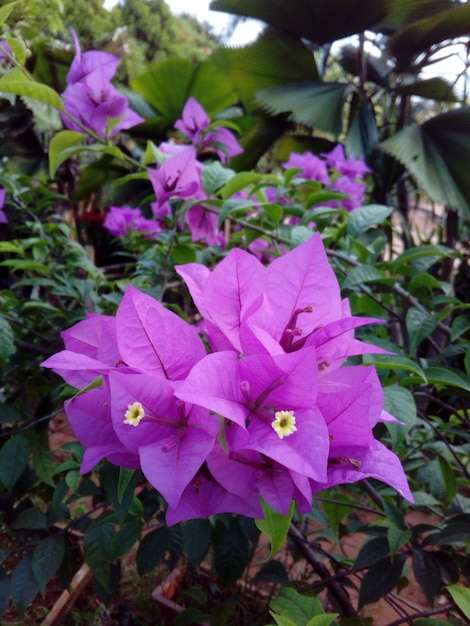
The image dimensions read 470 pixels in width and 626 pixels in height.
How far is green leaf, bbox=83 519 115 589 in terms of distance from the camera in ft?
2.07

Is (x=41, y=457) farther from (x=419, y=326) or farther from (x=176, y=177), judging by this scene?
(x=419, y=326)

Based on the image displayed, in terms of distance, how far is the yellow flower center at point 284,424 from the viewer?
31 centimetres

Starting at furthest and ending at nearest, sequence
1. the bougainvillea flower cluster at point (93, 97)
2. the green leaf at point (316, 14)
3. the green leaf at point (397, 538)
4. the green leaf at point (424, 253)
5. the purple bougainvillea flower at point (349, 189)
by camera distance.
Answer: the green leaf at point (316, 14) < the purple bougainvillea flower at point (349, 189) < the bougainvillea flower cluster at point (93, 97) < the green leaf at point (424, 253) < the green leaf at point (397, 538)

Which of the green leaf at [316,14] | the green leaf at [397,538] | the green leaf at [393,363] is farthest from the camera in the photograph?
the green leaf at [316,14]

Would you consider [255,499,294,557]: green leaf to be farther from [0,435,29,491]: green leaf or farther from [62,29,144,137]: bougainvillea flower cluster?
[62,29,144,137]: bougainvillea flower cluster

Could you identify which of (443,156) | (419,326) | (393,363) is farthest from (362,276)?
(443,156)

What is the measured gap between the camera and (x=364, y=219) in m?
0.73

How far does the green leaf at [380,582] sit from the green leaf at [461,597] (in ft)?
0.59

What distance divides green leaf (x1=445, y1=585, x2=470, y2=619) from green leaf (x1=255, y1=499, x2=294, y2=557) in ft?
0.64

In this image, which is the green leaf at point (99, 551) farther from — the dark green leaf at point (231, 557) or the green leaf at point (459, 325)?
the green leaf at point (459, 325)

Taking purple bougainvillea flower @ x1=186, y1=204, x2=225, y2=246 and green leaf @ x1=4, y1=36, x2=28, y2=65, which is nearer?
green leaf @ x1=4, y1=36, x2=28, y2=65

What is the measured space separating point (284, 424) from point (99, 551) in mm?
447

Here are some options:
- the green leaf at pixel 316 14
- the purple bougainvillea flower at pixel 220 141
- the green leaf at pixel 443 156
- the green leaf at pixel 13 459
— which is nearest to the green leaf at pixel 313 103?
the green leaf at pixel 316 14

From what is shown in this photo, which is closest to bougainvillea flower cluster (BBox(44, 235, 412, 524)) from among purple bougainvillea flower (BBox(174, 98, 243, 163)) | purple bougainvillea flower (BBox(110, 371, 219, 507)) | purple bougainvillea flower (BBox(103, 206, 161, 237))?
purple bougainvillea flower (BBox(110, 371, 219, 507))
